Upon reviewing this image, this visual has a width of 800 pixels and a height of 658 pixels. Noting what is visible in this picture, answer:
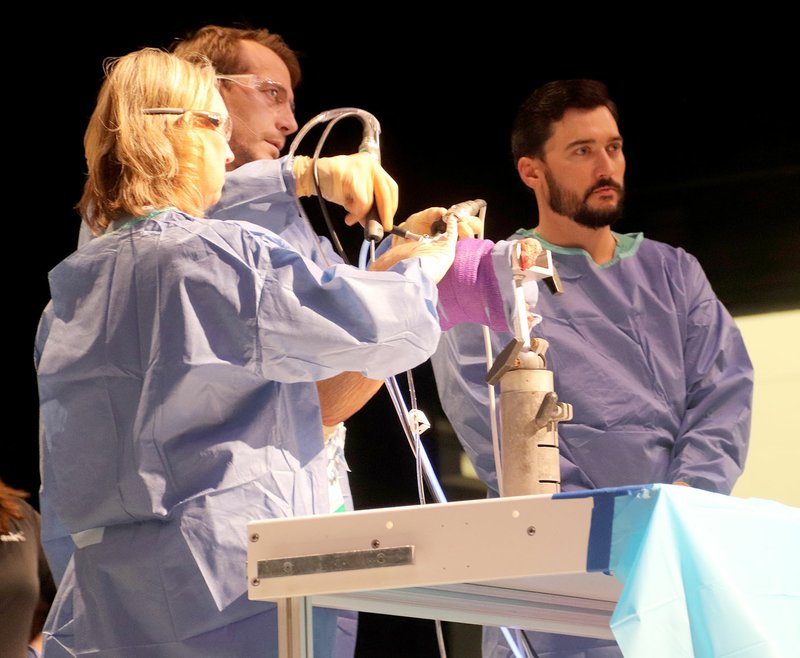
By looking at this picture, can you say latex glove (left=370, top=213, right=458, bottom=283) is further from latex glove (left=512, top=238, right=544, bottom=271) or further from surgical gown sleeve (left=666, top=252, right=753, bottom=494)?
surgical gown sleeve (left=666, top=252, right=753, bottom=494)

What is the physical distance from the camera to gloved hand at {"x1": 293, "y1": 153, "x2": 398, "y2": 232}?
5.19 feet

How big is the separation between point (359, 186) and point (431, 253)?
0.51ft

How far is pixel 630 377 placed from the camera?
232cm

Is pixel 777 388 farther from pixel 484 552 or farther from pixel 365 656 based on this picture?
pixel 484 552

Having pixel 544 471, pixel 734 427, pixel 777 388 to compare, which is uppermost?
pixel 777 388

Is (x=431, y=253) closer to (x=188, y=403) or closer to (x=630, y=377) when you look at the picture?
(x=188, y=403)

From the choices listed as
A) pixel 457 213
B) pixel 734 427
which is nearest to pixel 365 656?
pixel 734 427

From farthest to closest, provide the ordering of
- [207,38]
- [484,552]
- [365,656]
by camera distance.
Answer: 1. [365,656]
2. [207,38]
3. [484,552]

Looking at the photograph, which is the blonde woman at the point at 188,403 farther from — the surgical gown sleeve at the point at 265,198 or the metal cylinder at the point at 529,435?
the surgical gown sleeve at the point at 265,198

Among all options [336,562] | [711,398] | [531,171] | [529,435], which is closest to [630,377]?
[711,398]

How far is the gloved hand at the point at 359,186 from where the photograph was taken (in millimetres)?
1582

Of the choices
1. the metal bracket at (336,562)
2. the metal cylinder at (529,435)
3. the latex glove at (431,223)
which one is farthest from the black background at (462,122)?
the metal bracket at (336,562)

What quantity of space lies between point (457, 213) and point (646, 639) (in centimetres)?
86

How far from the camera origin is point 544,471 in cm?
137
